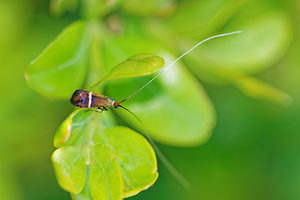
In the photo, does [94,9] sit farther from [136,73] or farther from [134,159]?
[134,159]

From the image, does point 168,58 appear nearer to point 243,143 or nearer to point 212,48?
point 212,48

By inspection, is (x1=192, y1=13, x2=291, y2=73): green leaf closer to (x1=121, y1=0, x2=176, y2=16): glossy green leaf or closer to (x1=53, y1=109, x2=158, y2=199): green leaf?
(x1=121, y1=0, x2=176, y2=16): glossy green leaf

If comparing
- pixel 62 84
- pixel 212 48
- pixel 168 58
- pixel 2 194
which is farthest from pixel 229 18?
pixel 2 194

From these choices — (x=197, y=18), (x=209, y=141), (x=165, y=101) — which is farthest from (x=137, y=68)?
(x=209, y=141)

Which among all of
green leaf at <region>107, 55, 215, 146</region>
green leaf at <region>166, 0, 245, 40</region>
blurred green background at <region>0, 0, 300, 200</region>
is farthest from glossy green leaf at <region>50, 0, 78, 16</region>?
green leaf at <region>166, 0, 245, 40</region>

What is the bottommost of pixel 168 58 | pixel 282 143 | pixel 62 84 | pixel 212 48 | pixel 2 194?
pixel 282 143
